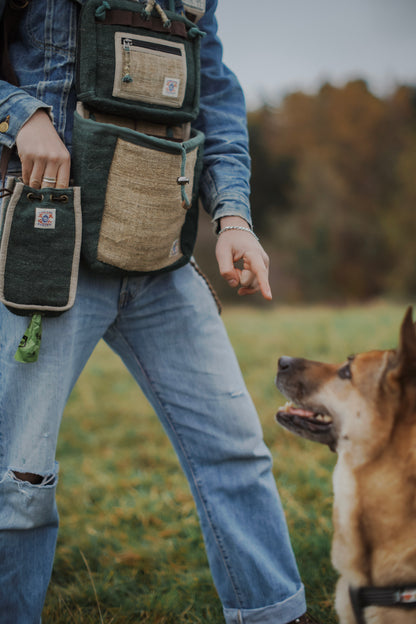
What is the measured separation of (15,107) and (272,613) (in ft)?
5.55

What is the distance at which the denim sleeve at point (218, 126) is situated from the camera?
1954mm

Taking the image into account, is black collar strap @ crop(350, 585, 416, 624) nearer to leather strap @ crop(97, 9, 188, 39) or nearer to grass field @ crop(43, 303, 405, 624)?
grass field @ crop(43, 303, 405, 624)

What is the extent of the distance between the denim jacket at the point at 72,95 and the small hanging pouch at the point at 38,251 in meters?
0.17

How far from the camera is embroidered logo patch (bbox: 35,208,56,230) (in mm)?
1590

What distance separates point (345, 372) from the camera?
206cm

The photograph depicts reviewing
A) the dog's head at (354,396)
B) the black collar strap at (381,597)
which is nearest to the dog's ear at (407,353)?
the dog's head at (354,396)

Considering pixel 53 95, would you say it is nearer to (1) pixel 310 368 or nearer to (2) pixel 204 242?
(1) pixel 310 368

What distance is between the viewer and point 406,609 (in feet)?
5.50

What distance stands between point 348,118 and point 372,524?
121ft

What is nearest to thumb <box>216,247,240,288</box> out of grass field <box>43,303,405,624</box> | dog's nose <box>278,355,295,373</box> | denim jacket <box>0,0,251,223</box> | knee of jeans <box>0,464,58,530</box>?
denim jacket <box>0,0,251,223</box>

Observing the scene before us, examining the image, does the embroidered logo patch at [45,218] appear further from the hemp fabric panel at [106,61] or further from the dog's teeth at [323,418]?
the dog's teeth at [323,418]

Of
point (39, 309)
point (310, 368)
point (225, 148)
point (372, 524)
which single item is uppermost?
point (225, 148)

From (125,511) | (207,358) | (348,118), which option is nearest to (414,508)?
(207,358)

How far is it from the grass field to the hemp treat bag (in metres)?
1.45
